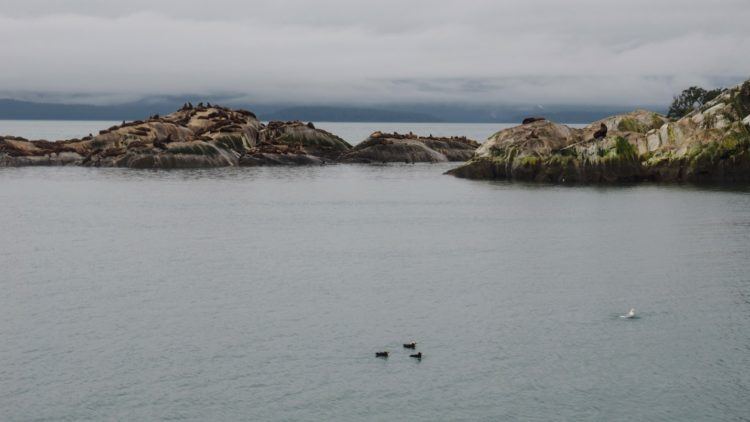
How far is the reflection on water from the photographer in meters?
26.9

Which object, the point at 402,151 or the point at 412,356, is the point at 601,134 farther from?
the point at 412,356

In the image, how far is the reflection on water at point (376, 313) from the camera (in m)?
26.9

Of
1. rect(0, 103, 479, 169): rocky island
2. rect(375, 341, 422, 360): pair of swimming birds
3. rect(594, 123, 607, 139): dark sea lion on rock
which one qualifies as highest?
rect(594, 123, 607, 139): dark sea lion on rock

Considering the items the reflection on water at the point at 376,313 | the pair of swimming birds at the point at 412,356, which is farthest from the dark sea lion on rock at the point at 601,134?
the pair of swimming birds at the point at 412,356

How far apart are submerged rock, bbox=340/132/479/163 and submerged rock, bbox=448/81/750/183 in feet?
124

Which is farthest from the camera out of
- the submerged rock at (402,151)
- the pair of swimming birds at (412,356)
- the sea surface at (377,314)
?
the submerged rock at (402,151)

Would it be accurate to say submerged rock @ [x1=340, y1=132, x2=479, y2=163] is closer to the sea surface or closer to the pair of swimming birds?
the sea surface

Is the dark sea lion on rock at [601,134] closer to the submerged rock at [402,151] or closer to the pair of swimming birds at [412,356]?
the submerged rock at [402,151]

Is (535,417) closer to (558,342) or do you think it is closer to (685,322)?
(558,342)

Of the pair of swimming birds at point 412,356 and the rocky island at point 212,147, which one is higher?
the rocky island at point 212,147

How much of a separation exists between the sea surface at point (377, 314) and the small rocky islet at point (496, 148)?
19.0 m

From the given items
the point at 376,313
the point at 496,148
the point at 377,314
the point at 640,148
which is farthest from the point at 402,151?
the point at 377,314

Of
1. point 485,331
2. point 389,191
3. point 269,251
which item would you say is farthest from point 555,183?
point 485,331

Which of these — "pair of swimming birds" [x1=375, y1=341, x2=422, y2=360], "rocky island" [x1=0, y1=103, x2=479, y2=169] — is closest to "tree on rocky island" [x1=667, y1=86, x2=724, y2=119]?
"rocky island" [x1=0, y1=103, x2=479, y2=169]
